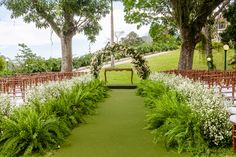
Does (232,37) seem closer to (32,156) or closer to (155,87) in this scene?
(155,87)

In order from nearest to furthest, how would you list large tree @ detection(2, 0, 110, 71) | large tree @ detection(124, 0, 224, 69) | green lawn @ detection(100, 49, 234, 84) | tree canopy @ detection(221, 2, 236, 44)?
large tree @ detection(124, 0, 224, 69) → large tree @ detection(2, 0, 110, 71) → tree canopy @ detection(221, 2, 236, 44) → green lawn @ detection(100, 49, 234, 84)

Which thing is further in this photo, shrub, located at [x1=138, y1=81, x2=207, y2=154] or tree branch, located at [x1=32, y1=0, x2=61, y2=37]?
tree branch, located at [x1=32, y1=0, x2=61, y2=37]

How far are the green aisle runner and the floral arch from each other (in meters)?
10.3

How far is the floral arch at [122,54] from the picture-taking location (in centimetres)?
2031

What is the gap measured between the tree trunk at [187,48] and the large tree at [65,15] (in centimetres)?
588

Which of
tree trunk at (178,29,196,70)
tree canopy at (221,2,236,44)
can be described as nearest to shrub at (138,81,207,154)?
tree trunk at (178,29,196,70)

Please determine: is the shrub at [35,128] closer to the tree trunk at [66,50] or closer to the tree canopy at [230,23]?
the tree trunk at [66,50]

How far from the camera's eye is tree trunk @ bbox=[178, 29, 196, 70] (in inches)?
824

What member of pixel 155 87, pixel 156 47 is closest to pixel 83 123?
pixel 155 87

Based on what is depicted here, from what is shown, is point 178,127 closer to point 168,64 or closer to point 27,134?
point 27,134

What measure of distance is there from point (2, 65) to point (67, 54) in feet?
21.7

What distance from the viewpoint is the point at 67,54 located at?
83.6 feet

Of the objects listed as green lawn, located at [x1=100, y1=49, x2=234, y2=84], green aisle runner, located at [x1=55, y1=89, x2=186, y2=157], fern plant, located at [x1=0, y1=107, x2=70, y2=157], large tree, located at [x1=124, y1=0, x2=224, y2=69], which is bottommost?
green aisle runner, located at [x1=55, y1=89, x2=186, y2=157]

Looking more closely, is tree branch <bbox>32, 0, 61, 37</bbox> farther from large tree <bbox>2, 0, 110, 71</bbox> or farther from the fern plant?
the fern plant
